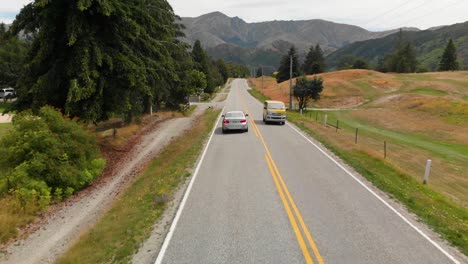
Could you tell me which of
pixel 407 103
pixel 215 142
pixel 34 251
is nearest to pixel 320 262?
pixel 34 251

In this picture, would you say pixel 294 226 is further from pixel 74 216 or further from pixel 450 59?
pixel 450 59

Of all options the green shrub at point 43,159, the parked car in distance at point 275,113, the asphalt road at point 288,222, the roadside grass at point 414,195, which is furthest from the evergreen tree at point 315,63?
the green shrub at point 43,159

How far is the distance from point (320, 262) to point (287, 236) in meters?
1.37

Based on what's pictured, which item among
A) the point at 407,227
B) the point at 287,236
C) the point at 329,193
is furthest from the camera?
the point at 329,193

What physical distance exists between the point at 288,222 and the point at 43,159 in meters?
11.1

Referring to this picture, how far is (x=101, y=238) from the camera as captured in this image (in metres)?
9.65

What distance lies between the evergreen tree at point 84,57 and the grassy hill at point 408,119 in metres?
14.3

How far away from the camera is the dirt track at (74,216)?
10.6 metres

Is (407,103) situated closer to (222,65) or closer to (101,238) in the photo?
(101,238)

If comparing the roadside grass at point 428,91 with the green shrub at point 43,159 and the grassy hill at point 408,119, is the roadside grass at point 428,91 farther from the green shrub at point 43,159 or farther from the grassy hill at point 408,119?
the green shrub at point 43,159

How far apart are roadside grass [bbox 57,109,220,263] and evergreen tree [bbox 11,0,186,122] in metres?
5.26

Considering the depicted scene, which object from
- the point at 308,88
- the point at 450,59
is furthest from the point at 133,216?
the point at 450,59

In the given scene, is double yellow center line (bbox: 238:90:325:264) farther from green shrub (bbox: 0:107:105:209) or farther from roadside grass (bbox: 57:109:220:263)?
green shrub (bbox: 0:107:105:209)

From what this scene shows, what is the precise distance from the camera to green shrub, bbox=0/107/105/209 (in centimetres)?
1411
